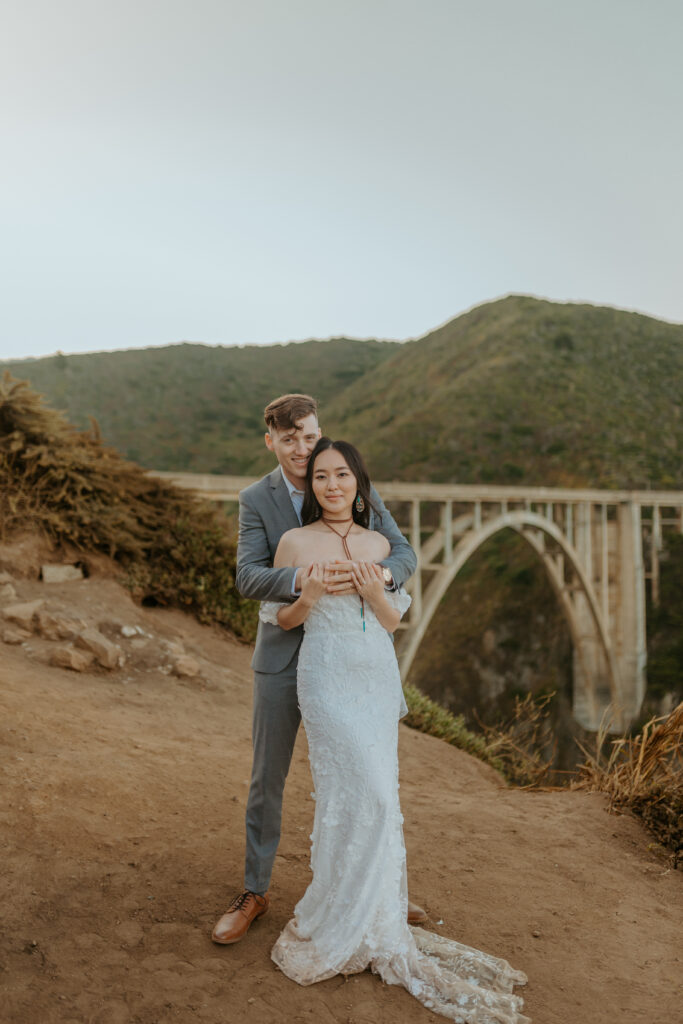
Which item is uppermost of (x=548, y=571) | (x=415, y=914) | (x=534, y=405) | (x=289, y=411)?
(x=534, y=405)

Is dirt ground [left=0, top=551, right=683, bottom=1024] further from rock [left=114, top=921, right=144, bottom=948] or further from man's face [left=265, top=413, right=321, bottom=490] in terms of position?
man's face [left=265, top=413, right=321, bottom=490]

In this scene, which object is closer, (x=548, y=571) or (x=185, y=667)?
(x=185, y=667)

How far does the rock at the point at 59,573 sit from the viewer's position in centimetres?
747

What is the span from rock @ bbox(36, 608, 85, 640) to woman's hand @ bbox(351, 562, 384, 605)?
447 cm

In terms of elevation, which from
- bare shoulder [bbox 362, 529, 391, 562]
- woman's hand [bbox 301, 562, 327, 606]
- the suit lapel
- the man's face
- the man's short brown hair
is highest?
the man's short brown hair


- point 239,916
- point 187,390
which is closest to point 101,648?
point 239,916

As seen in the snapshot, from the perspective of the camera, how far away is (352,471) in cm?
275

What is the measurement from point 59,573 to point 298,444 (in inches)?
214

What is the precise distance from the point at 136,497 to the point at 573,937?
275 inches

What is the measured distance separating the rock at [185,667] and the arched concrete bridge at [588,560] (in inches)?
305

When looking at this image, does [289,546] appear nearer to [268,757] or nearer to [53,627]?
[268,757]

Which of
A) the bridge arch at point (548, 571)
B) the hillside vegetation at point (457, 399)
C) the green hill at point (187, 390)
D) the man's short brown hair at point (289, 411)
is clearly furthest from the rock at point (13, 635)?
the green hill at point (187, 390)

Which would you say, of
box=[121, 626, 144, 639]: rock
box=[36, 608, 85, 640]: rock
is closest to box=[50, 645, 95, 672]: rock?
box=[36, 608, 85, 640]: rock

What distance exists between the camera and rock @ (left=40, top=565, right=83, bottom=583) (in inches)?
294
